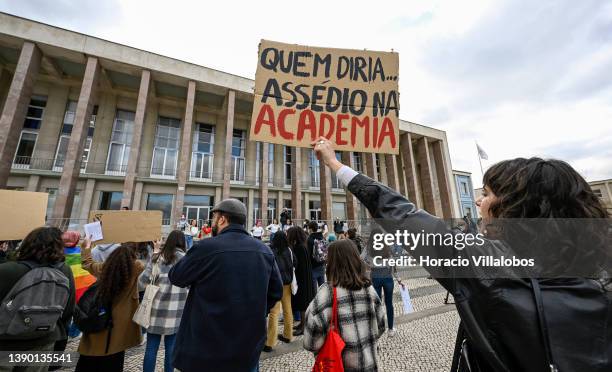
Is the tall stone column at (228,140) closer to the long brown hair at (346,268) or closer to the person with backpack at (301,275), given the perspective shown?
the person with backpack at (301,275)

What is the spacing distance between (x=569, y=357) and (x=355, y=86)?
7.89 ft

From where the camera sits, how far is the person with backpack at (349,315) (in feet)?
7.01

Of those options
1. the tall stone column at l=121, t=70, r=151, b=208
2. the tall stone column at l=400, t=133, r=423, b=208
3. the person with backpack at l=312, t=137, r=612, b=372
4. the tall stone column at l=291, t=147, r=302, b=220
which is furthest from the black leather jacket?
the tall stone column at l=400, t=133, r=423, b=208

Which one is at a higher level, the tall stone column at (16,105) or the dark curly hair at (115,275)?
the tall stone column at (16,105)

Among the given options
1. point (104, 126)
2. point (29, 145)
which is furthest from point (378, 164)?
point (29, 145)

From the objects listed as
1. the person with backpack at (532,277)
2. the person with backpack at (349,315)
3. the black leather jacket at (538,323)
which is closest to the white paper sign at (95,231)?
the person with backpack at (349,315)

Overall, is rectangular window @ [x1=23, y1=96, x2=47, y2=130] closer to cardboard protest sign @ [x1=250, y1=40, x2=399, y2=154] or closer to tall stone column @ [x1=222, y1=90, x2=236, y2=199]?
tall stone column @ [x1=222, y1=90, x2=236, y2=199]

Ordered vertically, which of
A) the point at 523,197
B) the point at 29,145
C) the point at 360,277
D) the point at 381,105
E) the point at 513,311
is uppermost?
the point at 29,145

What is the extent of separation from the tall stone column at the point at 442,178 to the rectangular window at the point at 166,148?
1016 inches

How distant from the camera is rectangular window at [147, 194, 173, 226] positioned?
57.6 feet

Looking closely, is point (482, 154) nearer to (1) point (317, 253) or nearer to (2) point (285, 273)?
(1) point (317, 253)

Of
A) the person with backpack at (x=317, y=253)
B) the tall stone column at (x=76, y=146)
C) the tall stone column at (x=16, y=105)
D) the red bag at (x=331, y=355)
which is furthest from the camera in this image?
the tall stone column at (x=76, y=146)

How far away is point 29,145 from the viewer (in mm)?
15711

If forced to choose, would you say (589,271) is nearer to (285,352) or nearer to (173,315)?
(173,315)
